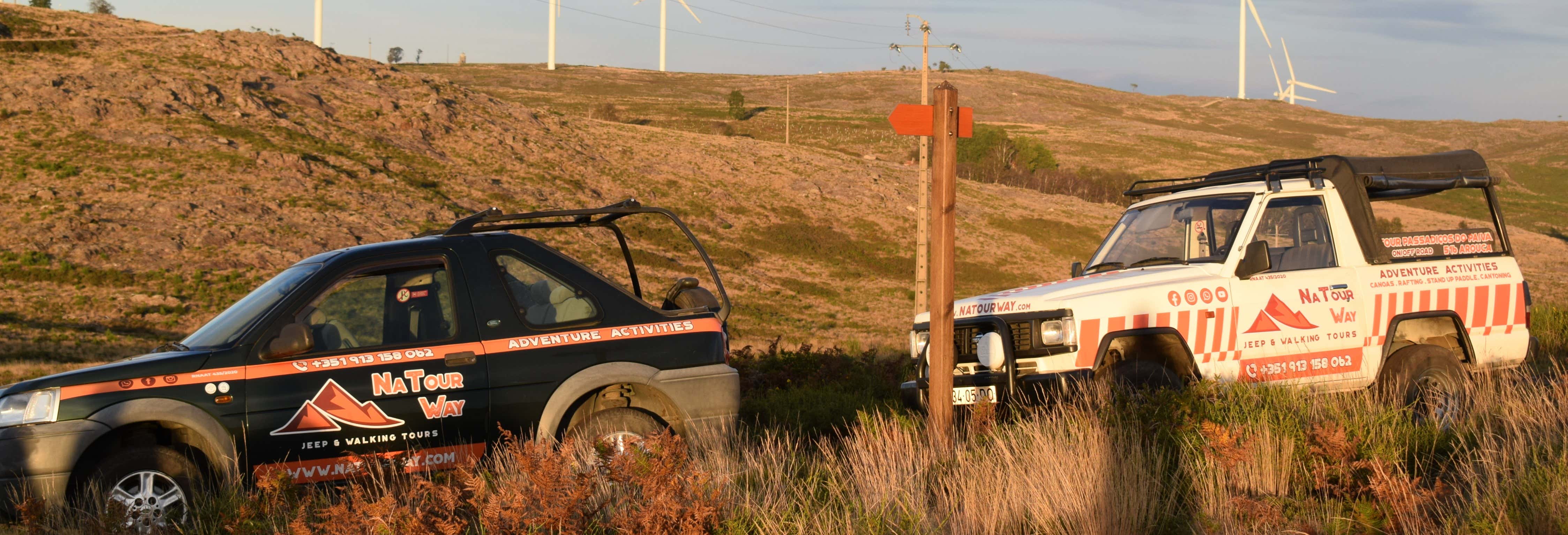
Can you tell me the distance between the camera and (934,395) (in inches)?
253

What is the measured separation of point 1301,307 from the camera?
7.21 meters

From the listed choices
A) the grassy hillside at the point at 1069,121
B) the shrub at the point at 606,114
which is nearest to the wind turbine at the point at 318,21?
the shrub at the point at 606,114

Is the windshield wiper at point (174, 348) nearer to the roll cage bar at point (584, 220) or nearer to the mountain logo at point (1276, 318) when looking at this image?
the roll cage bar at point (584, 220)

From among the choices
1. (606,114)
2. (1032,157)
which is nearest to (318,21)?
(606,114)

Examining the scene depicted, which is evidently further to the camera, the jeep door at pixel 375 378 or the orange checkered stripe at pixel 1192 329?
the orange checkered stripe at pixel 1192 329

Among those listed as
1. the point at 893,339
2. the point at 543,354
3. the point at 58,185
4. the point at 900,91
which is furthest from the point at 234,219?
the point at 900,91

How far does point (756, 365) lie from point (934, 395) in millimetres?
7302

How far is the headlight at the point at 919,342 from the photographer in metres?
7.88

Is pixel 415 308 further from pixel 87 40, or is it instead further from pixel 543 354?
pixel 87 40

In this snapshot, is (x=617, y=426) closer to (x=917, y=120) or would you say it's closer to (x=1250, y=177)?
(x=917, y=120)

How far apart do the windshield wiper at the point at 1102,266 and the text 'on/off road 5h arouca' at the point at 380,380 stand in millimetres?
3196

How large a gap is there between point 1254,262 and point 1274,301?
0.37 metres

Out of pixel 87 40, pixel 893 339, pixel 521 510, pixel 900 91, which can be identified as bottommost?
pixel 893 339

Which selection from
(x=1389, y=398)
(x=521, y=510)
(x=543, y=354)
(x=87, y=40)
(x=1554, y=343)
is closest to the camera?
(x=521, y=510)
